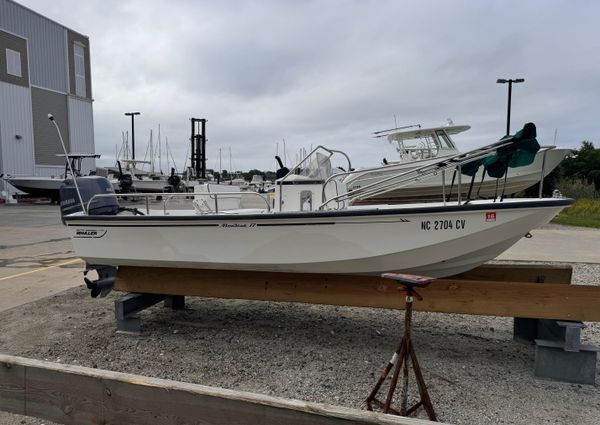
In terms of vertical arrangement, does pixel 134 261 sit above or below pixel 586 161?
below

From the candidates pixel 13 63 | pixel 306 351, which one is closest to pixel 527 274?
pixel 306 351

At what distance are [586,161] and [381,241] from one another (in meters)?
37.3

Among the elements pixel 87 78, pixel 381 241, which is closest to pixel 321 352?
pixel 381 241

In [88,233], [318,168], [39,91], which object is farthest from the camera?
[39,91]

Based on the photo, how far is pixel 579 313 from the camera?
346cm

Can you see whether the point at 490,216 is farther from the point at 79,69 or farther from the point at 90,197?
the point at 79,69

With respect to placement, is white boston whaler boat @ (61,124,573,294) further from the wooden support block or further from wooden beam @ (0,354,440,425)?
wooden beam @ (0,354,440,425)

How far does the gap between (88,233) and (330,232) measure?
8.73 ft

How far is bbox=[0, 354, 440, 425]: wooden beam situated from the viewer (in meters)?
1.83

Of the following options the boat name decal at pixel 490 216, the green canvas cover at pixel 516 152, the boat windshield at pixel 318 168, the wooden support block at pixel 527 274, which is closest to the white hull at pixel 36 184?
the boat windshield at pixel 318 168

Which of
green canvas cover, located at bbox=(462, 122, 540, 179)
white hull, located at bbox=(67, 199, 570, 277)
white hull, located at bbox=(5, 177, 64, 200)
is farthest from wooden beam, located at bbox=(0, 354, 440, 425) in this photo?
white hull, located at bbox=(5, 177, 64, 200)

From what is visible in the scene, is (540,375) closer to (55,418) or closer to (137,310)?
(55,418)

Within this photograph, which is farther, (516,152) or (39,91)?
(39,91)

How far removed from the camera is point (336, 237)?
3.87 m
